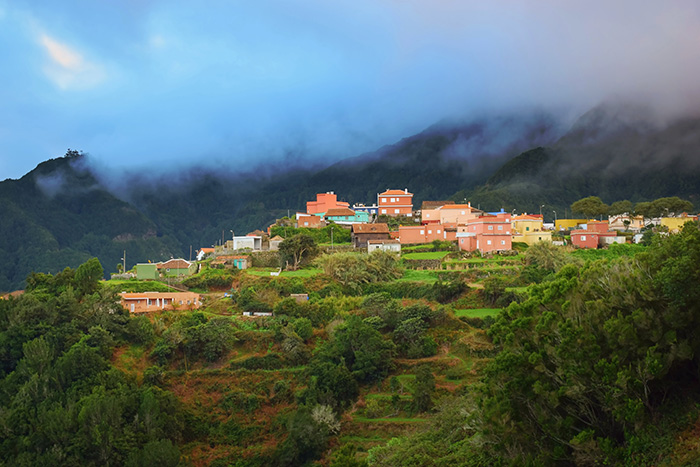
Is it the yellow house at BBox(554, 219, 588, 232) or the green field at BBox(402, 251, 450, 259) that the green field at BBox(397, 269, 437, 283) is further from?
the yellow house at BBox(554, 219, 588, 232)

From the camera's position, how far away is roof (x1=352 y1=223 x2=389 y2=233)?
38.7 metres

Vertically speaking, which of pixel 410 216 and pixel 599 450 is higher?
pixel 410 216

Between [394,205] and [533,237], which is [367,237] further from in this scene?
[533,237]

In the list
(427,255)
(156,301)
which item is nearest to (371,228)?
(427,255)

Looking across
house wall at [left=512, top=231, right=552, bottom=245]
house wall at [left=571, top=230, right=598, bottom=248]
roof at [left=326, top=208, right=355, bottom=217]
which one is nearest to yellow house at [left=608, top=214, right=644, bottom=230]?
house wall at [left=571, top=230, right=598, bottom=248]

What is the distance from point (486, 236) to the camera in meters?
35.4

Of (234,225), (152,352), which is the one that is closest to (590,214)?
(152,352)

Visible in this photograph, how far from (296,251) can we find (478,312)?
38.0 ft

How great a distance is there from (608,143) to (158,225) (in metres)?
56.8

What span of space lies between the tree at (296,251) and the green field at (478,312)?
1058 cm

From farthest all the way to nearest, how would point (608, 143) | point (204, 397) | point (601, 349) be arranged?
1. point (608, 143)
2. point (204, 397)
3. point (601, 349)

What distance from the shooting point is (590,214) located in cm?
4456

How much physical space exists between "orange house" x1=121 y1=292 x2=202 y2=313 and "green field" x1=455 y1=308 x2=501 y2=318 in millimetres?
→ 12060

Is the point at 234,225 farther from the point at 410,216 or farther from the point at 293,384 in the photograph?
the point at 293,384
